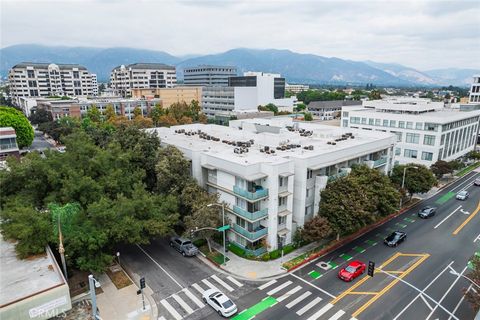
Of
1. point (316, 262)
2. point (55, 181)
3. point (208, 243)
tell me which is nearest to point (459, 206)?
point (316, 262)

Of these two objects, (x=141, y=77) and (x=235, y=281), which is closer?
(x=235, y=281)

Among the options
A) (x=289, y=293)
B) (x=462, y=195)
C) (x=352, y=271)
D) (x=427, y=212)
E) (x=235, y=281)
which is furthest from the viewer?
(x=462, y=195)

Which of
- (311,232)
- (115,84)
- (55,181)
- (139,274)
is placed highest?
(115,84)

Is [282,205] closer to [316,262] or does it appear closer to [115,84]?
[316,262]

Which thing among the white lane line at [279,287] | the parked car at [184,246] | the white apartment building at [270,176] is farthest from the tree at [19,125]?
the white lane line at [279,287]

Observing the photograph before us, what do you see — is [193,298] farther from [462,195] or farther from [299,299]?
[462,195]

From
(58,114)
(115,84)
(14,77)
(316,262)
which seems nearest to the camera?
(316,262)

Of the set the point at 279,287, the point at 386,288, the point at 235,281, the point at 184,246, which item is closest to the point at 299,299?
the point at 279,287
